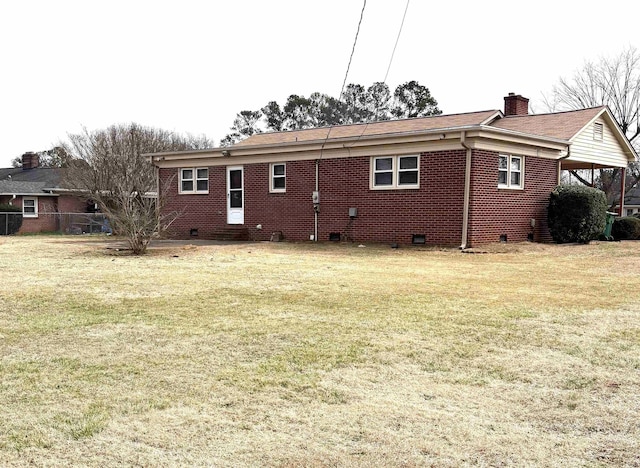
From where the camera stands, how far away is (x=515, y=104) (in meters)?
23.5

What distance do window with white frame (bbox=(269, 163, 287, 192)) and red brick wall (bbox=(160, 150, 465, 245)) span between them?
0.53 feet

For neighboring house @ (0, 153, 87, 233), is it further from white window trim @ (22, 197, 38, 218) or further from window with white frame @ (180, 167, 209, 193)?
window with white frame @ (180, 167, 209, 193)

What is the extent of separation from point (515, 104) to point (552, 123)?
290 cm

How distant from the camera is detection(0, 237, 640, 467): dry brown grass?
3367mm

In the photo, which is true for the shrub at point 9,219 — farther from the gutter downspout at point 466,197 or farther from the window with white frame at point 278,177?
the gutter downspout at point 466,197

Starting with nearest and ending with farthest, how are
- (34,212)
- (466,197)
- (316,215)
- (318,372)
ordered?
(318,372) → (466,197) → (316,215) → (34,212)

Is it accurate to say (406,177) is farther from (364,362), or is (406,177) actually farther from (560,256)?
(364,362)

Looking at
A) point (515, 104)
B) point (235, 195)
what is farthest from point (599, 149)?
point (235, 195)

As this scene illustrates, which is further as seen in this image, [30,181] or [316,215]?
[30,181]

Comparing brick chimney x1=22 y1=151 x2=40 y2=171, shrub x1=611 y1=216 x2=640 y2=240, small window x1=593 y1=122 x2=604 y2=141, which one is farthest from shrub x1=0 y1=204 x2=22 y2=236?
shrub x1=611 y1=216 x2=640 y2=240

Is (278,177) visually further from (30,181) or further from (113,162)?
(30,181)

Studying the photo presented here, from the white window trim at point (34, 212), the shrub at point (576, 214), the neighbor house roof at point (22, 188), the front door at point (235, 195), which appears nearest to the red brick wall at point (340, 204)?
the front door at point (235, 195)

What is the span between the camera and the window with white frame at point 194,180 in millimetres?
21609

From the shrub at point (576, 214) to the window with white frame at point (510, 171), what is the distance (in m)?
1.33
